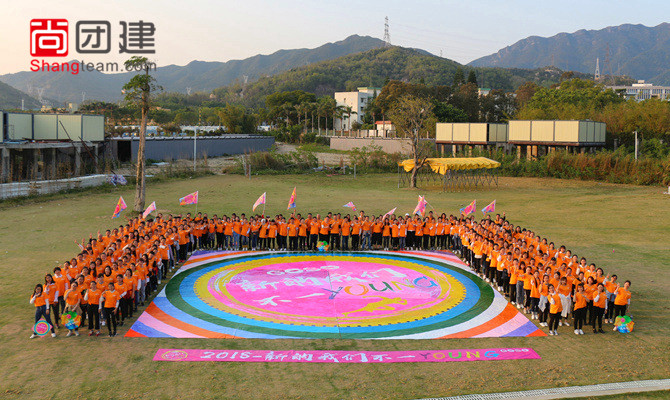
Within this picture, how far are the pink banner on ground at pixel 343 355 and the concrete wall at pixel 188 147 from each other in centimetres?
4434

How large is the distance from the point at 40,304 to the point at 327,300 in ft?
23.5

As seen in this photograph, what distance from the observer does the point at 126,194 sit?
3597 cm

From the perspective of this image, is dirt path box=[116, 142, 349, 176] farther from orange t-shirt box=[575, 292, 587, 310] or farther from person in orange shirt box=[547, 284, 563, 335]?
orange t-shirt box=[575, 292, 587, 310]

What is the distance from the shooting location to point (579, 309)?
1300cm

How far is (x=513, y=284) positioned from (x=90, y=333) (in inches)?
432

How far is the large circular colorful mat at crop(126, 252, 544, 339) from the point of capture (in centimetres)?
1324

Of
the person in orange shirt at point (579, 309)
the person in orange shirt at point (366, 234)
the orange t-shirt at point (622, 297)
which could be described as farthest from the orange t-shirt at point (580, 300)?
the person in orange shirt at point (366, 234)

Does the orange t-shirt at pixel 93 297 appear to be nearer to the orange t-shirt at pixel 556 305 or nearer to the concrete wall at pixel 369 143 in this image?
the orange t-shirt at pixel 556 305

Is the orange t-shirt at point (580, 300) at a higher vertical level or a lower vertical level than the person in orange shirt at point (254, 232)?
lower

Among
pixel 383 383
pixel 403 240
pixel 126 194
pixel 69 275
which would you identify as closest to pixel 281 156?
pixel 126 194

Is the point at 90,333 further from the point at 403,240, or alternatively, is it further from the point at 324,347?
the point at 403,240

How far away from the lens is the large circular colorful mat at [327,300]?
43.4 ft

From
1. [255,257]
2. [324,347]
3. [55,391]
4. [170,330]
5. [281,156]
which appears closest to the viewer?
[55,391]

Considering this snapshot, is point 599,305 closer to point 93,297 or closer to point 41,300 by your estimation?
point 93,297
